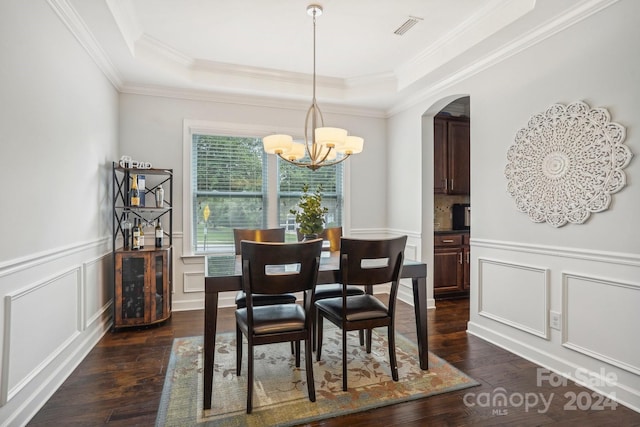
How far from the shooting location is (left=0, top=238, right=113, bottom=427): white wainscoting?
181 centimetres

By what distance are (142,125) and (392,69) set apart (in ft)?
9.64

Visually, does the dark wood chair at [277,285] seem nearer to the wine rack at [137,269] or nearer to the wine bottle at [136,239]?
the wine rack at [137,269]

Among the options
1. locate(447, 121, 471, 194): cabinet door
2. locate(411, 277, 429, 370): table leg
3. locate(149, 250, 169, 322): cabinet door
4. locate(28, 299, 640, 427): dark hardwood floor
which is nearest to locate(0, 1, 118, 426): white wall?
locate(28, 299, 640, 427): dark hardwood floor

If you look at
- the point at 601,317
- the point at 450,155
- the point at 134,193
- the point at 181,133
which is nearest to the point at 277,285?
the point at 601,317

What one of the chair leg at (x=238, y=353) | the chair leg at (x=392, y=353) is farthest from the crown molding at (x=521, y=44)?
the chair leg at (x=238, y=353)

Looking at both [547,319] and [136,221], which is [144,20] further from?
[547,319]

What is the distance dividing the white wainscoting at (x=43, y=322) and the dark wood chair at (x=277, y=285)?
118 centimetres

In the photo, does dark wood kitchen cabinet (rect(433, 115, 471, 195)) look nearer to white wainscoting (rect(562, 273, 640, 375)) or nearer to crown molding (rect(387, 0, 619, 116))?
crown molding (rect(387, 0, 619, 116))

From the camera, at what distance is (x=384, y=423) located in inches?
76.6

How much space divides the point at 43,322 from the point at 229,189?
247cm

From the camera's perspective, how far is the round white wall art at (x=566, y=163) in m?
2.25

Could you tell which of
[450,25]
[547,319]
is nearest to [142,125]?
[450,25]

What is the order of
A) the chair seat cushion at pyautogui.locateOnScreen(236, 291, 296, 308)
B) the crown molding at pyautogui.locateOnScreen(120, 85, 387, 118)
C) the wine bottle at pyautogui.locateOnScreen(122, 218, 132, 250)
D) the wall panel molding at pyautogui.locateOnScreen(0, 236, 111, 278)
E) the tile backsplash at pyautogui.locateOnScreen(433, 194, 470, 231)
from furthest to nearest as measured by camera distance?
the tile backsplash at pyautogui.locateOnScreen(433, 194, 470, 231), the crown molding at pyautogui.locateOnScreen(120, 85, 387, 118), the wine bottle at pyautogui.locateOnScreen(122, 218, 132, 250), the chair seat cushion at pyautogui.locateOnScreen(236, 291, 296, 308), the wall panel molding at pyautogui.locateOnScreen(0, 236, 111, 278)

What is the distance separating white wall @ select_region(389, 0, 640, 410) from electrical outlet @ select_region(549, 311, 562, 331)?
0.03 meters
